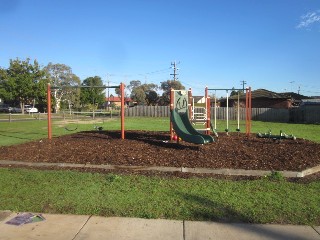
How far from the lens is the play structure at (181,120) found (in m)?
10.0

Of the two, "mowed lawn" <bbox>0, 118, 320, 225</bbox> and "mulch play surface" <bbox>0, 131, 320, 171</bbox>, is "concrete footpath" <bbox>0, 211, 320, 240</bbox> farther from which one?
"mulch play surface" <bbox>0, 131, 320, 171</bbox>

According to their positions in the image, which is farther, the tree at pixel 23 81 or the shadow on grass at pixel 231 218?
the tree at pixel 23 81

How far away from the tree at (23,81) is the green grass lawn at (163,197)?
58274 mm

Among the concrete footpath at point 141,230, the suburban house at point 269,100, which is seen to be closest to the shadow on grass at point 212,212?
the concrete footpath at point 141,230

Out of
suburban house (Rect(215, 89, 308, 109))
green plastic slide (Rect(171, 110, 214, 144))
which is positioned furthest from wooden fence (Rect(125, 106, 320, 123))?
green plastic slide (Rect(171, 110, 214, 144))

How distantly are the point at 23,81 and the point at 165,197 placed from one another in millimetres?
60984

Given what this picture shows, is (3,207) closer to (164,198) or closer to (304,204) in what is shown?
(164,198)

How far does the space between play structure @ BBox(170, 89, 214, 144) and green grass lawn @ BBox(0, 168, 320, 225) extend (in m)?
3.38

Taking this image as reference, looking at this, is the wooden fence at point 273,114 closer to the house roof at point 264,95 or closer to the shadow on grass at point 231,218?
the house roof at point 264,95

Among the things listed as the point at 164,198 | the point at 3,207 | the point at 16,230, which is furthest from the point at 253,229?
the point at 3,207

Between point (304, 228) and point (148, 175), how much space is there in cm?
345

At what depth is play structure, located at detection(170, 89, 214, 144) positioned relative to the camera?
394 inches

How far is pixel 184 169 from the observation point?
7562 millimetres

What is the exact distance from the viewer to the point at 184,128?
37.3ft
